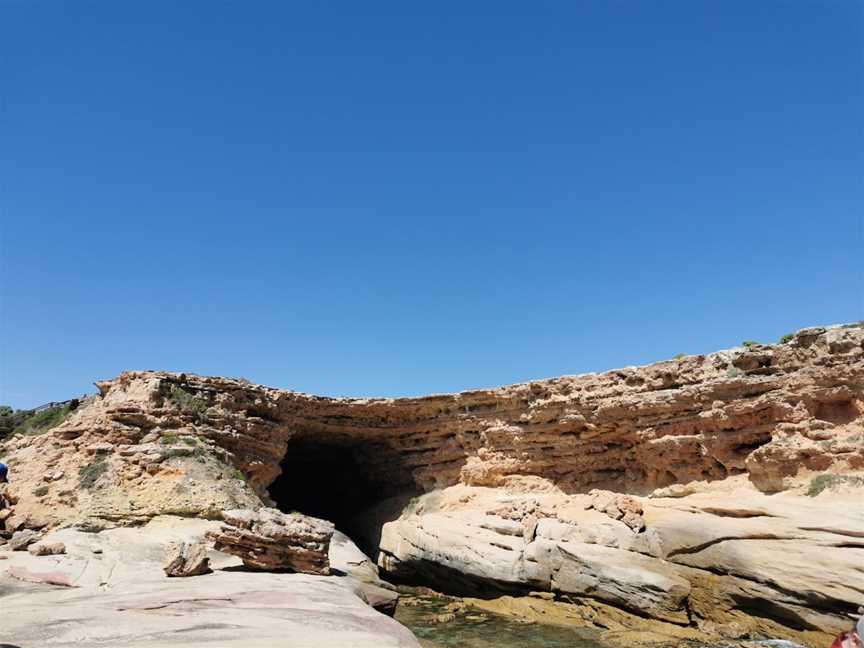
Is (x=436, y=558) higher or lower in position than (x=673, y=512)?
lower

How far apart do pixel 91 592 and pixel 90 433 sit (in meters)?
11.2

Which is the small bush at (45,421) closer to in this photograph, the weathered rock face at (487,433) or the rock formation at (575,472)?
the weathered rock face at (487,433)

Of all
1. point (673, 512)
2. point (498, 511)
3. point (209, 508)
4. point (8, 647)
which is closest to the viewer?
point (8, 647)

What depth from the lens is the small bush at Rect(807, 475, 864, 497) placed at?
13.9 meters

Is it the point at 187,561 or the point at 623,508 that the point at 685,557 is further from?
the point at 187,561

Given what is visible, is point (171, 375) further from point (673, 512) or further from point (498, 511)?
point (673, 512)

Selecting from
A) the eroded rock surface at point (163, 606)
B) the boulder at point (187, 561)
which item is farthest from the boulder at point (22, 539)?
the boulder at point (187, 561)

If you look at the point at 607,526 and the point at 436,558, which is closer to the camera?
the point at 607,526

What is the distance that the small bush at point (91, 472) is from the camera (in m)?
17.1

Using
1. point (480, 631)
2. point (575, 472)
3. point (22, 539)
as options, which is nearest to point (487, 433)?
point (575, 472)

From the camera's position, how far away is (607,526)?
1545 centimetres

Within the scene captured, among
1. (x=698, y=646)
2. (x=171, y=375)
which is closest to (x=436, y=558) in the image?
(x=698, y=646)

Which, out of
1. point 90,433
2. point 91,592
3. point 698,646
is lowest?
point 698,646

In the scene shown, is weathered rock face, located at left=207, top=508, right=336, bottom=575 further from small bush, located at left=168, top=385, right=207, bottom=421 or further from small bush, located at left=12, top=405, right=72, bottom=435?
small bush, located at left=12, top=405, right=72, bottom=435
